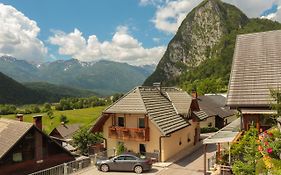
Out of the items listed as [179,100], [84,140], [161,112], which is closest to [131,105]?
[161,112]

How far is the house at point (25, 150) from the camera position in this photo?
2317 cm

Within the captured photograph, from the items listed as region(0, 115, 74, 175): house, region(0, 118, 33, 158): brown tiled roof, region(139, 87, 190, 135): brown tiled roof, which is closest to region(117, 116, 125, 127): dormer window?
region(139, 87, 190, 135): brown tiled roof

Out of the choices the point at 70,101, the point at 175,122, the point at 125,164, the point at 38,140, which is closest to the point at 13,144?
the point at 38,140

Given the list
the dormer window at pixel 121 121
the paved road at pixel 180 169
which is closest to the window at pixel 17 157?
the paved road at pixel 180 169

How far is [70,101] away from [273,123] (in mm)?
151059

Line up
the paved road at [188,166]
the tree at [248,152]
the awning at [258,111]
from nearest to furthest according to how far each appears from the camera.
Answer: the tree at [248,152]
the awning at [258,111]
the paved road at [188,166]

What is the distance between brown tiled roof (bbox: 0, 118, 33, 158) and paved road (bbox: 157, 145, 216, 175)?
1173 cm

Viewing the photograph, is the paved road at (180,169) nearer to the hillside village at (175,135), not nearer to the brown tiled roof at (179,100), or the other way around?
the hillside village at (175,135)

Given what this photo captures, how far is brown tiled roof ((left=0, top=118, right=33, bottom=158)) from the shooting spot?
23250mm

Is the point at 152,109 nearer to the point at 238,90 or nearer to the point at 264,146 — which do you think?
the point at 238,90

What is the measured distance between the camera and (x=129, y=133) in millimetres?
27656

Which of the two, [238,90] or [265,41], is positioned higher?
[265,41]

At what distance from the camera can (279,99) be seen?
13.3 m

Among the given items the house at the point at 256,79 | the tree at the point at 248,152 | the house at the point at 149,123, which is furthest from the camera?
the house at the point at 149,123
